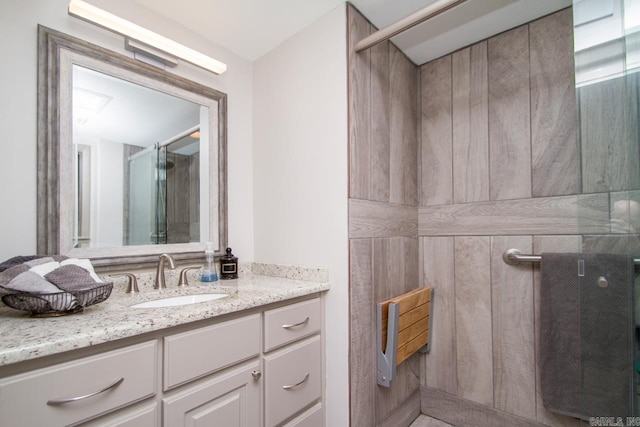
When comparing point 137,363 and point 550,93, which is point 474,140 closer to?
point 550,93

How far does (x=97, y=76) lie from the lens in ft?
4.26

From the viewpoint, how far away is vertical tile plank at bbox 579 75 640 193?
91 centimetres

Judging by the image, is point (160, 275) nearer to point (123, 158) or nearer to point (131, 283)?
point (131, 283)

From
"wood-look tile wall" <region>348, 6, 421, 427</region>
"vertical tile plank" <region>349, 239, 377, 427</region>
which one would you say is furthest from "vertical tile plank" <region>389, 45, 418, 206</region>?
"vertical tile plank" <region>349, 239, 377, 427</region>

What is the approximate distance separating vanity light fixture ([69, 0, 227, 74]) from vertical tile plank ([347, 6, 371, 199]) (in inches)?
26.6

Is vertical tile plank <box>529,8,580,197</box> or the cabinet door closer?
the cabinet door

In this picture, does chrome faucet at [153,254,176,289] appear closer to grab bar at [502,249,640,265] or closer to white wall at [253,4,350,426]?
white wall at [253,4,350,426]

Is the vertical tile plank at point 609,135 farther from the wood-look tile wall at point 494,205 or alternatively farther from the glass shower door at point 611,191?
the wood-look tile wall at point 494,205

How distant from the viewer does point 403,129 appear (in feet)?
5.82

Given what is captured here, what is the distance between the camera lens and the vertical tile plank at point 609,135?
2.97ft

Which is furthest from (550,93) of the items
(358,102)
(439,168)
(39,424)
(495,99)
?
(39,424)

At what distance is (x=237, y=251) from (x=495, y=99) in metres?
1.66

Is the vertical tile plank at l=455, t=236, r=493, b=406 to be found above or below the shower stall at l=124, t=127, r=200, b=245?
below

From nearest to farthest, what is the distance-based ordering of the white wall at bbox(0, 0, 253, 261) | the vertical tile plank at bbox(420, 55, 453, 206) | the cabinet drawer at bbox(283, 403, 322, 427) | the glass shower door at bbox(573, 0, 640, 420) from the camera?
the glass shower door at bbox(573, 0, 640, 420), the white wall at bbox(0, 0, 253, 261), the cabinet drawer at bbox(283, 403, 322, 427), the vertical tile plank at bbox(420, 55, 453, 206)
